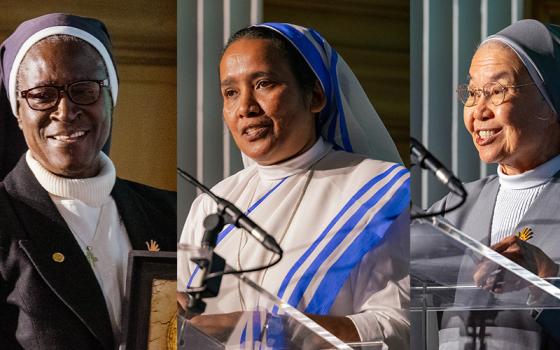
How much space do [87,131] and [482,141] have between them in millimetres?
1501

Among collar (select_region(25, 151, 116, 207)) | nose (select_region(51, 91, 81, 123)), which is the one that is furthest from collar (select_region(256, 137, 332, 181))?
nose (select_region(51, 91, 81, 123))

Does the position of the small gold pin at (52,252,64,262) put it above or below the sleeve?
above

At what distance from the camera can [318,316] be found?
346cm

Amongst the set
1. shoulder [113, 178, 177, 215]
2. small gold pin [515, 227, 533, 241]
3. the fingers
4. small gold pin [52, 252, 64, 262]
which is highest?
shoulder [113, 178, 177, 215]

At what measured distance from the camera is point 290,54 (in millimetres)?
3449

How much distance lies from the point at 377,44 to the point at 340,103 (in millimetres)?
257

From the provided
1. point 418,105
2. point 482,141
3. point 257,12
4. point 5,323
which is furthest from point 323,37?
point 5,323

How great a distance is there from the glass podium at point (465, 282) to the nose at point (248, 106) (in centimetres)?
86

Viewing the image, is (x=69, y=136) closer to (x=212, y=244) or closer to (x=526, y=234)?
(x=212, y=244)

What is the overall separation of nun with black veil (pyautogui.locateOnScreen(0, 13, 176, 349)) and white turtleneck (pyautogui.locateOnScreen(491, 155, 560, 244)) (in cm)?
132

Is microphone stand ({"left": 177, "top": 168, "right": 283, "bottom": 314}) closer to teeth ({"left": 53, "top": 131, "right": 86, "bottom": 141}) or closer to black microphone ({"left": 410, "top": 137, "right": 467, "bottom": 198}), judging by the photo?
teeth ({"left": 53, "top": 131, "right": 86, "bottom": 141})

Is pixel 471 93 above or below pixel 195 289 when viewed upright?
above

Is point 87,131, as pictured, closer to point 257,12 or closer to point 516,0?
point 257,12

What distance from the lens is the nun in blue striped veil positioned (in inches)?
133
